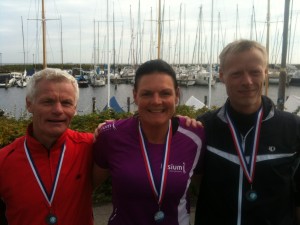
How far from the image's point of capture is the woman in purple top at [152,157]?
2.68 meters

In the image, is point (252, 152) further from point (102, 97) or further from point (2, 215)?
point (102, 97)

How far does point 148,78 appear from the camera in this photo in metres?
2.72

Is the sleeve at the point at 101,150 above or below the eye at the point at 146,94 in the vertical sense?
below

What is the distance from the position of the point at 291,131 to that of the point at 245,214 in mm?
731

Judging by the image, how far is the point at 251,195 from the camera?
2.65m

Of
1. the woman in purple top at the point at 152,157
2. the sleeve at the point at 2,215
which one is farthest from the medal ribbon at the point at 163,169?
the sleeve at the point at 2,215

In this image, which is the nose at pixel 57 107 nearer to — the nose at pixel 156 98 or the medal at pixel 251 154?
the nose at pixel 156 98

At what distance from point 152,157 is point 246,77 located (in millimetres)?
954

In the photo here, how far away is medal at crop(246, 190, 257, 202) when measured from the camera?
2650 millimetres

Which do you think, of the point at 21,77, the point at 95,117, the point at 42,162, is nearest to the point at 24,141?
the point at 42,162

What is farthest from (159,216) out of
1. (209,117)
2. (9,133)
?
(9,133)

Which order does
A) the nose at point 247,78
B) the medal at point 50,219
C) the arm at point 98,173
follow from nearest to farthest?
the medal at point 50,219, the nose at point 247,78, the arm at point 98,173

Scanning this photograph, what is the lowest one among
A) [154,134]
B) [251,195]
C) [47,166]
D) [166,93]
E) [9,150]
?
[251,195]

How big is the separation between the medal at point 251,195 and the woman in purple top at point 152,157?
0.46 m
